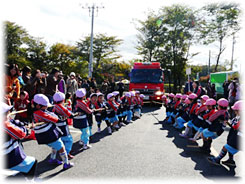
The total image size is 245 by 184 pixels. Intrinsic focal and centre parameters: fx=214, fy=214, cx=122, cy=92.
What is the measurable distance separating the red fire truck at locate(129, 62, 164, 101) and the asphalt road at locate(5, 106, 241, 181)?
25.6 feet

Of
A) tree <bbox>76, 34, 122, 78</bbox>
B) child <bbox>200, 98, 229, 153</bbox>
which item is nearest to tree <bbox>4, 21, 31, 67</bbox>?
tree <bbox>76, 34, 122, 78</bbox>

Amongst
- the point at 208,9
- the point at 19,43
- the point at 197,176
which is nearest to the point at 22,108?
the point at 197,176

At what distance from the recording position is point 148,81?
15.1 meters

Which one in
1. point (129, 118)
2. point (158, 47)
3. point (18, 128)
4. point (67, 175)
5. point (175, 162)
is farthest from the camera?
point (158, 47)

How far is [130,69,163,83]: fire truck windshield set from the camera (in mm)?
15211

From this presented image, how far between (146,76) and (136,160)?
36.3 feet

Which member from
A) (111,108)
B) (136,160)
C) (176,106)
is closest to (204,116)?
(136,160)

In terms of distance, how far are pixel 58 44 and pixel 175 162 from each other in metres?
31.3

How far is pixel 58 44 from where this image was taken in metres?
32.7

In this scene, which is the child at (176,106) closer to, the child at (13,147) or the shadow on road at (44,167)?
the shadow on road at (44,167)

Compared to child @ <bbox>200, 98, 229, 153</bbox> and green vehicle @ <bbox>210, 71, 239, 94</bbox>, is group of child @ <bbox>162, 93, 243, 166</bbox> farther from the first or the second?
green vehicle @ <bbox>210, 71, 239, 94</bbox>

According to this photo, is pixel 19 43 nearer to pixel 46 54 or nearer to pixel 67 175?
pixel 46 54

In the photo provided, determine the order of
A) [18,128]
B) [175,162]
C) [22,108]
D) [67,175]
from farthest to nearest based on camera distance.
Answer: [22,108], [175,162], [67,175], [18,128]

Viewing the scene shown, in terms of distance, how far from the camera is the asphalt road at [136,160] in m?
4.02
